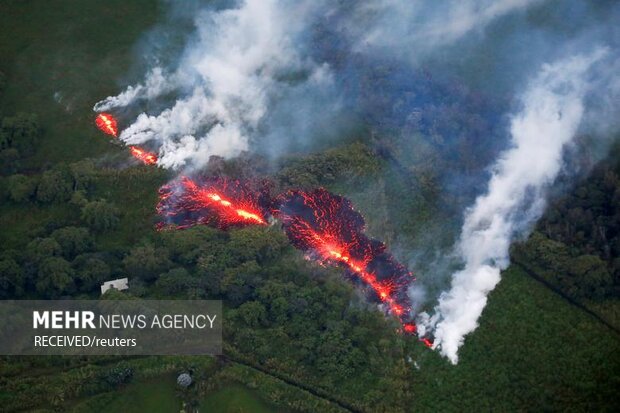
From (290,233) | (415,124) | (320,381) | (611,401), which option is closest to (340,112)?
(415,124)

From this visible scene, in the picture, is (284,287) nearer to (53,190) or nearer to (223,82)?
(53,190)

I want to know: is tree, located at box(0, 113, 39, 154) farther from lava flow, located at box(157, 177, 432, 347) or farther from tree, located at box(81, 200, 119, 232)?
lava flow, located at box(157, 177, 432, 347)

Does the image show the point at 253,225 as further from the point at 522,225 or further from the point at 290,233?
the point at 522,225

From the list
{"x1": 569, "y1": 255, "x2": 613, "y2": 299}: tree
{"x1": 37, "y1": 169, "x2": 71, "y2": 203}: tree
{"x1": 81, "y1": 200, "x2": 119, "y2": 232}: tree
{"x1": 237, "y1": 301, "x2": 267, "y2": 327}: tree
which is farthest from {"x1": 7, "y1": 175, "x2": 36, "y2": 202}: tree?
{"x1": 569, "y1": 255, "x2": 613, "y2": 299}: tree

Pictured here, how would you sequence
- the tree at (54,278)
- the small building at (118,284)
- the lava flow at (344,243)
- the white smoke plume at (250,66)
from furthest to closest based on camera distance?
the white smoke plume at (250,66)
the small building at (118,284)
the tree at (54,278)
the lava flow at (344,243)

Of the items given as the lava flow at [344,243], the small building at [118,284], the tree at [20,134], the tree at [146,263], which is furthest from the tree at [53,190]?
the lava flow at [344,243]

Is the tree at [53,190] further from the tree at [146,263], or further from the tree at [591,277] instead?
the tree at [591,277]
